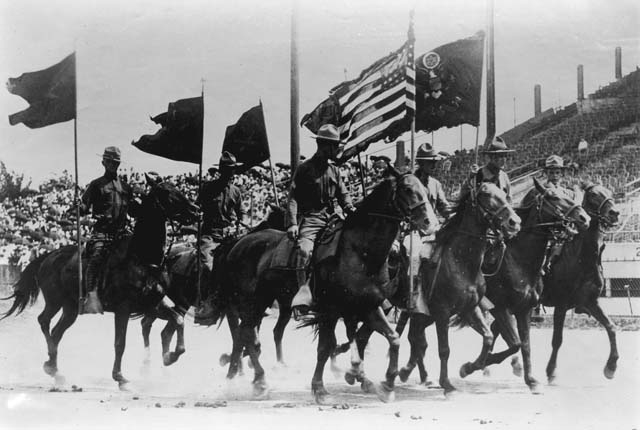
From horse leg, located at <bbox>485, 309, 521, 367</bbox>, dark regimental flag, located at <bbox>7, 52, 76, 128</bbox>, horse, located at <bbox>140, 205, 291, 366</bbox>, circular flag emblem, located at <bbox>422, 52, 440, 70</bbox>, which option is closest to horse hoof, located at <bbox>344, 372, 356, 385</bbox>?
horse leg, located at <bbox>485, 309, 521, 367</bbox>

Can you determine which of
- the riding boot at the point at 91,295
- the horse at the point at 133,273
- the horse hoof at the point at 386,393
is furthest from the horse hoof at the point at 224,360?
the horse hoof at the point at 386,393

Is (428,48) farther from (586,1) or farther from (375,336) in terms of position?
(375,336)

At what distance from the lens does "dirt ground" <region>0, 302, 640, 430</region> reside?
972 centimetres

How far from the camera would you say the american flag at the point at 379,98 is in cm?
1187

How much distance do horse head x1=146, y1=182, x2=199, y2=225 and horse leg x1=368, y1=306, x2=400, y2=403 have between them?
3.15m

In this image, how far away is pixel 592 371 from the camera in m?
12.0

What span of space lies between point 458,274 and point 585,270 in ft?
Answer: 7.58

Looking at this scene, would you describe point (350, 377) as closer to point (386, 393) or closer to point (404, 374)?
point (386, 393)

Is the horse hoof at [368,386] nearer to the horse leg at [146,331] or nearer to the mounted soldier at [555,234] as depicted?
the mounted soldier at [555,234]

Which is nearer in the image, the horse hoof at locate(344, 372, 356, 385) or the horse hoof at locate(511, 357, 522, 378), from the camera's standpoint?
the horse hoof at locate(344, 372, 356, 385)

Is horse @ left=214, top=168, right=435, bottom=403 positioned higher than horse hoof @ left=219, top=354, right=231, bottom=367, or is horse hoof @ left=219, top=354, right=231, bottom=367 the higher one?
horse @ left=214, top=168, right=435, bottom=403

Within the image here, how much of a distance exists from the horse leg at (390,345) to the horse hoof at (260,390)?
1.55m

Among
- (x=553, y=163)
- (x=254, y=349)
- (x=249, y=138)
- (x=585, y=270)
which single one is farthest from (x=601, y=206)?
(x=249, y=138)

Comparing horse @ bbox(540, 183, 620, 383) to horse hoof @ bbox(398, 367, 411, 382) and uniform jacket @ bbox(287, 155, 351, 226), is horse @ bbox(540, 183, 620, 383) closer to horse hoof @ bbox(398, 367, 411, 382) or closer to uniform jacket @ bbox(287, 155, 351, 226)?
horse hoof @ bbox(398, 367, 411, 382)
